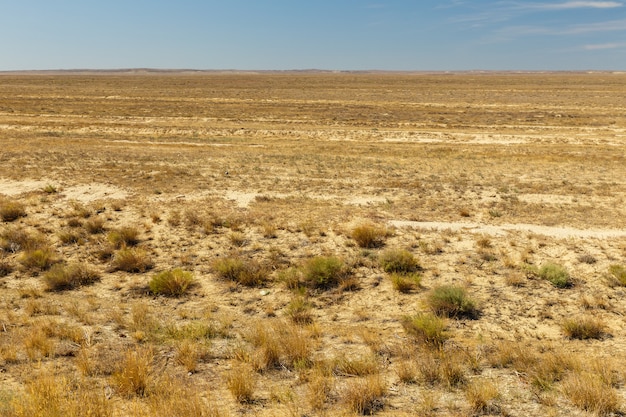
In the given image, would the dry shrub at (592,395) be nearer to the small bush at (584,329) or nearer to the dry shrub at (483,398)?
the dry shrub at (483,398)

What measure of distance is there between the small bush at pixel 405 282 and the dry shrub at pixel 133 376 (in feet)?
14.8

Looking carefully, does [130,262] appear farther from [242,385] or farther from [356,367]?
[356,367]

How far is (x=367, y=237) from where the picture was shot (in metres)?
10.9

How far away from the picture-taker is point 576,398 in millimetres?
5035

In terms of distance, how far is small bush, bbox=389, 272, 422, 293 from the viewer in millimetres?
8641

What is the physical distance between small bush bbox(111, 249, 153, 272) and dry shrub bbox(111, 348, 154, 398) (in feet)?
13.1

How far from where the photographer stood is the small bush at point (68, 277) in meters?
8.81

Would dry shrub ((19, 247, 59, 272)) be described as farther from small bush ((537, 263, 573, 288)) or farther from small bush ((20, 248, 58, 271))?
small bush ((537, 263, 573, 288))

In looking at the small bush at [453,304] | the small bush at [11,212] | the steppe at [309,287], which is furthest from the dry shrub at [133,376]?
the small bush at [11,212]

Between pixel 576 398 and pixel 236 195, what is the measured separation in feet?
40.0

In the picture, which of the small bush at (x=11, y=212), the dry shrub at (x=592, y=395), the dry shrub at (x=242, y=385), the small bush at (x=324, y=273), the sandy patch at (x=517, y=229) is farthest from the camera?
the small bush at (x=11, y=212)

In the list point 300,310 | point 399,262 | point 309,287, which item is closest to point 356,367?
point 300,310

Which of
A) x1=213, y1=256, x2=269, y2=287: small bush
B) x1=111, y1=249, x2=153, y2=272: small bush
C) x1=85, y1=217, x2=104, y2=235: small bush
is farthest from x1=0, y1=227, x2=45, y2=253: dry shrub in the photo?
x1=213, y1=256, x2=269, y2=287: small bush

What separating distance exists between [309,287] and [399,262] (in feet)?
6.32
